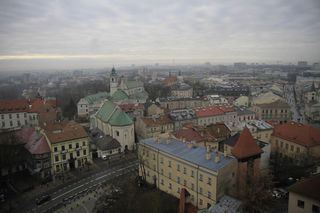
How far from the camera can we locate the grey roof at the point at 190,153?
26547 mm

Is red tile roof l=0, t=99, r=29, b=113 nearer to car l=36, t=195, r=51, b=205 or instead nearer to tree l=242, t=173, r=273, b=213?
car l=36, t=195, r=51, b=205

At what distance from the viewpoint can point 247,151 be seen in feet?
93.5

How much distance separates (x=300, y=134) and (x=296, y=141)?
1236 millimetres

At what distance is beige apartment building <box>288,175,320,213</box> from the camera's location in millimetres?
18969

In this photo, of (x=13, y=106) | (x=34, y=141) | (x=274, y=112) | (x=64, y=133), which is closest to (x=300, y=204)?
(x=64, y=133)

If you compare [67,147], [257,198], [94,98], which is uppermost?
[94,98]

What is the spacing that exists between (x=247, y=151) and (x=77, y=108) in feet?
184

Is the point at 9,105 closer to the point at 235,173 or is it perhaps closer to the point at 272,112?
the point at 235,173

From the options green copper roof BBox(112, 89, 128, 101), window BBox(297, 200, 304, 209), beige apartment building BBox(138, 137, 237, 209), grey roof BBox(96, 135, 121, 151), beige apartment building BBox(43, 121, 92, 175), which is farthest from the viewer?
green copper roof BBox(112, 89, 128, 101)

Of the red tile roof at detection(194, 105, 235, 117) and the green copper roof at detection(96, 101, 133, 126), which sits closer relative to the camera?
the green copper roof at detection(96, 101, 133, 126)

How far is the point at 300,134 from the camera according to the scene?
37.8m

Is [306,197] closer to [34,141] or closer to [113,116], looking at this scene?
[113,116]

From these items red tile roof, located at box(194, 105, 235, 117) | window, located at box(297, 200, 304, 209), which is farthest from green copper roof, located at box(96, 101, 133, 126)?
window, located at box(297, 200, 304, 209)

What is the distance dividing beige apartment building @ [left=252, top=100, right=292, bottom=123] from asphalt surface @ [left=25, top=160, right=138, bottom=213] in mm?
39581
